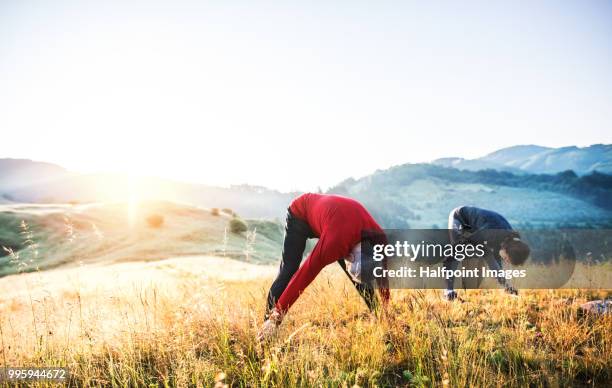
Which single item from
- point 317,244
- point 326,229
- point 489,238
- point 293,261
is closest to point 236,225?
point 489,238

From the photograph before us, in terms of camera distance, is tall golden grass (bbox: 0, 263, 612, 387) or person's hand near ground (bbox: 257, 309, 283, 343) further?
person's hand near ground (bbox: 257, 309, 283, 343)

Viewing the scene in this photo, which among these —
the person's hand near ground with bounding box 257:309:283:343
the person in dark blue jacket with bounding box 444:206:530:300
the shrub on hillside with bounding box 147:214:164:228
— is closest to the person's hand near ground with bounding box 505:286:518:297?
the person in dark blue jacket with bounding box 444:206:530:300

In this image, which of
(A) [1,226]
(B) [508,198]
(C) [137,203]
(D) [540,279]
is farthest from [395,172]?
(D) [540,279]

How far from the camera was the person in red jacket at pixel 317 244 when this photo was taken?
129 inches

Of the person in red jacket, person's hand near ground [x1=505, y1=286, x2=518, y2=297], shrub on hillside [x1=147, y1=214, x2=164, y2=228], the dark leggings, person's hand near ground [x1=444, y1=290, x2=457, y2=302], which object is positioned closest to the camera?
the person in red jacket

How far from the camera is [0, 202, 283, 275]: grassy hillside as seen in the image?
33.2m

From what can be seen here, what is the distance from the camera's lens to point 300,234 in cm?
402

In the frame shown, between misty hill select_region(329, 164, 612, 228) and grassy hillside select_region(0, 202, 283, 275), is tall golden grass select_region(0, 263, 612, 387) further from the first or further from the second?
misty hill select_region(329, 164, 612, 228)

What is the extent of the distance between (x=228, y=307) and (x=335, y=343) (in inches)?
50.7

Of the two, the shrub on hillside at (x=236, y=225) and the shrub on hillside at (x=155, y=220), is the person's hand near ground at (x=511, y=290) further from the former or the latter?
the shrub on hillside at (x=155, y=220)

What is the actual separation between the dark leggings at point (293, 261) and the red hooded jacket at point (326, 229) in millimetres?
100

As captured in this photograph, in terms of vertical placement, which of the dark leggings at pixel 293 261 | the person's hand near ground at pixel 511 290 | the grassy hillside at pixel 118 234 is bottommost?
the grassy hillside at pixel 118 234

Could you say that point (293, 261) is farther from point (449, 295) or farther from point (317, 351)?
point (449, 295)

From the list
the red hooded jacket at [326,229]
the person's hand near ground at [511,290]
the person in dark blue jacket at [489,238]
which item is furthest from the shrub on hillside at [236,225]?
the red hooded jacket at [326,229]
